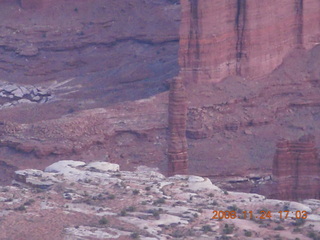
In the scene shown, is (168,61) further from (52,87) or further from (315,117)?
(315,117)

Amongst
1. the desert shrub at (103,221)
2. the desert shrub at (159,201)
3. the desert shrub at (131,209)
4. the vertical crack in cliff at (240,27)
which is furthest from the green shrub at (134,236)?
the vertical crack in cliff at (240,27)

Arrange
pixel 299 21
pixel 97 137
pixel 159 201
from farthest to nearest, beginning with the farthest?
pixel 299 21, pixel 97 137, pixel 159 201

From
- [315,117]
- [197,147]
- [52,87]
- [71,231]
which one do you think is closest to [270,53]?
[315,117]

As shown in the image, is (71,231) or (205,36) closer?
(71,231)
